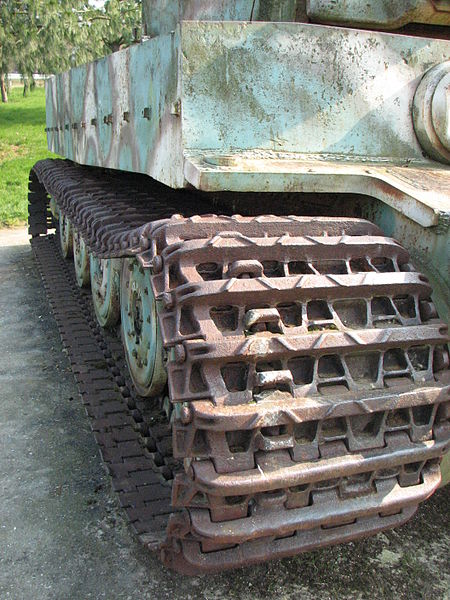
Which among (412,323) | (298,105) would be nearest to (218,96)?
(298,105)

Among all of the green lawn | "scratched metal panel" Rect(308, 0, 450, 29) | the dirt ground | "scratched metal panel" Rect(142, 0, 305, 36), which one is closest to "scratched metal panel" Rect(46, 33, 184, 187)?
"scratched metal panel" Rect(142, 0, 305, 36)

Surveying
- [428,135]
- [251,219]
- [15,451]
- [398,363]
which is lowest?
[15,451]

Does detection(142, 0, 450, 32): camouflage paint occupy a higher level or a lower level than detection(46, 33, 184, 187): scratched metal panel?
higher

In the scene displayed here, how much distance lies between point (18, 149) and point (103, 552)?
667 inches

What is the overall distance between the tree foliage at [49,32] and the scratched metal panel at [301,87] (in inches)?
662

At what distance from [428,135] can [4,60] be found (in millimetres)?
23267

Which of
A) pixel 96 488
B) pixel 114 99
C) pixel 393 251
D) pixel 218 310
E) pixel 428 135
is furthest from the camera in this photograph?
pixel 114 99

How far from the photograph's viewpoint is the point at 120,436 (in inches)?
117

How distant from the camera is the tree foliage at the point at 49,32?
20359mm

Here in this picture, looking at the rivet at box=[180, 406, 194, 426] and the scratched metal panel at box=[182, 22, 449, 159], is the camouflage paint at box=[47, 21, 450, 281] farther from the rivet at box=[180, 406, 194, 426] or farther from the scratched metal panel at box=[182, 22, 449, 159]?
the rivet at box=[180, 406, 194, 426]

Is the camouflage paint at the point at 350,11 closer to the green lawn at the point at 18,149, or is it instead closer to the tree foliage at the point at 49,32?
the green lawn at the point at 18,149

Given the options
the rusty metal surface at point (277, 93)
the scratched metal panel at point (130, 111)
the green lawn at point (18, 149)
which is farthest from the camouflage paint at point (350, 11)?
the green lawn at point (18, 149)

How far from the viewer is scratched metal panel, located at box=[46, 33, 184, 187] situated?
254 cm

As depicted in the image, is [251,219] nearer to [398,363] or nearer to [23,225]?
[398,363]
